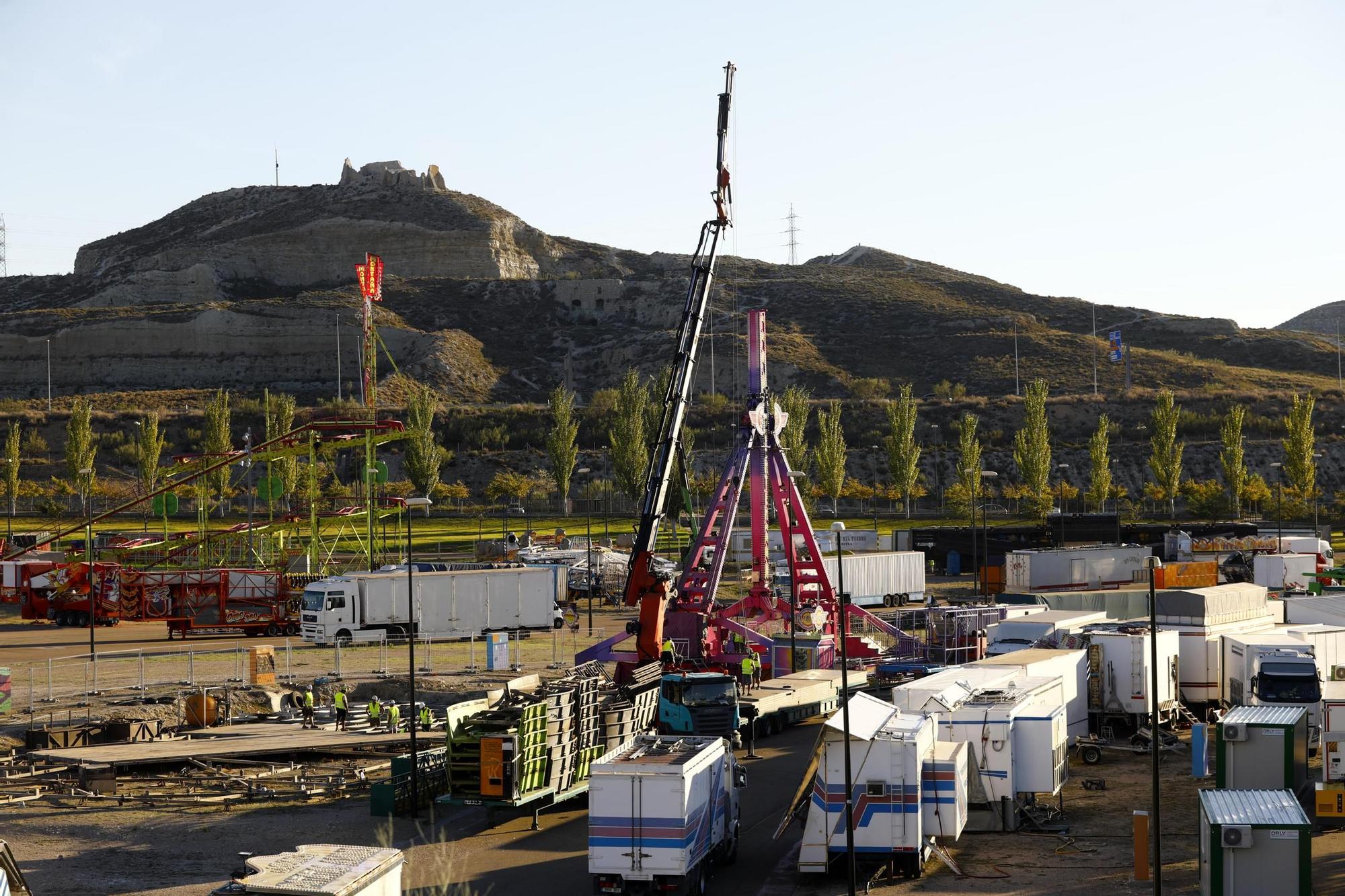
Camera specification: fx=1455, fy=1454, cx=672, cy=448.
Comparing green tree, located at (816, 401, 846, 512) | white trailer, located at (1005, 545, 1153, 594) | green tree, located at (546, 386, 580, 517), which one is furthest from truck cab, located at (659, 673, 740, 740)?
green tree, located at (546, 386, 580, 517)

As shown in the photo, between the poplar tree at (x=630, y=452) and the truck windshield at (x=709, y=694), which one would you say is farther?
the poplar tree at (x=630, y=452)

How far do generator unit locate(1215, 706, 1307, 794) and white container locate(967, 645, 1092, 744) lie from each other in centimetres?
411

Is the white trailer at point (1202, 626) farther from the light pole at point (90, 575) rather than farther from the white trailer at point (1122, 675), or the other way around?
the light pole at point (90, 575)

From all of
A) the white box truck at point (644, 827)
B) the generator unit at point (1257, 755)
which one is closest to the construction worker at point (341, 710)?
the white box truck at point (644, 827)

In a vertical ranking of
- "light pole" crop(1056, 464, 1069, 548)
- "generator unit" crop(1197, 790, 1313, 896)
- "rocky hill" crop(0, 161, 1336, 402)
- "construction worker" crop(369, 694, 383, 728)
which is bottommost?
"construction worker" crop(369, 694, 383, 728)

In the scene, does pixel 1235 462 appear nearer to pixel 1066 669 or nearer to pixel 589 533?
pixel 589 533

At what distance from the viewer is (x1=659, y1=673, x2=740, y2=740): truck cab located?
2717 centimetres

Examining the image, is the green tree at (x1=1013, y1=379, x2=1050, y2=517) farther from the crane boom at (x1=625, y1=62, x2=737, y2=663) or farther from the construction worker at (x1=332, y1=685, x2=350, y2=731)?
the construction worker at (x1=332, y1=685, x2=350, y2=731)

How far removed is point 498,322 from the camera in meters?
163

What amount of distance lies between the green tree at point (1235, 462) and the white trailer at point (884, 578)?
3413 centimetres

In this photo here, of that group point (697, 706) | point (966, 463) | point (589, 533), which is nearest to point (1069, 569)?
point (589, 533)

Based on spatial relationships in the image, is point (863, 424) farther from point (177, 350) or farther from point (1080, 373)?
point (177, 350)

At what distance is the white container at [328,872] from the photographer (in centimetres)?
1379

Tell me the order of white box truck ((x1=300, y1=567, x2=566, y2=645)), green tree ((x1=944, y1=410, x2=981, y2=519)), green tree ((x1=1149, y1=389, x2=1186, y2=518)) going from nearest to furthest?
1. white box truck ((x1=300, y1=567, x2=566, y2=645))
2. green tree ((x1=1149, y1=389, x2=1186, y2=518))
3. green tree ((x1=944, y1=410, x2=981, y2=519))
